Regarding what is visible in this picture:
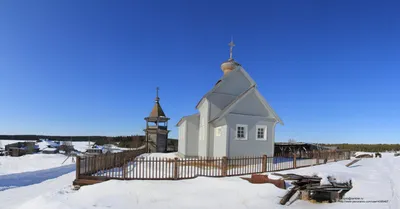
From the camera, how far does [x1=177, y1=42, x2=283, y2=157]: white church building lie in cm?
1605

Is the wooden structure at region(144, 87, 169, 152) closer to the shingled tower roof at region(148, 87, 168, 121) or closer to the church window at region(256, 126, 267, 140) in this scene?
the shingled tower roof at region(148, 87, 168, 121)

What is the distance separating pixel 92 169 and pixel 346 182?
11339 millimetres

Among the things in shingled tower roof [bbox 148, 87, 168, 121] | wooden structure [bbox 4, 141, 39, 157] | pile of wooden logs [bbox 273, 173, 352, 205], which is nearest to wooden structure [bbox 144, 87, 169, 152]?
shingled tower roof [bbox 148, 87, 168, 121]

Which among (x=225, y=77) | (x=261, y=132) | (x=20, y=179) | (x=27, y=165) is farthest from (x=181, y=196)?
(x=27, y=165)

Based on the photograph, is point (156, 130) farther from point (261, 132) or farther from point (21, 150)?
point (21, 150)

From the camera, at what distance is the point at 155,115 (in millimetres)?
30094

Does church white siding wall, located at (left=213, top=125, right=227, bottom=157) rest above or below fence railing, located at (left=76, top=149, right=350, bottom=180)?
above

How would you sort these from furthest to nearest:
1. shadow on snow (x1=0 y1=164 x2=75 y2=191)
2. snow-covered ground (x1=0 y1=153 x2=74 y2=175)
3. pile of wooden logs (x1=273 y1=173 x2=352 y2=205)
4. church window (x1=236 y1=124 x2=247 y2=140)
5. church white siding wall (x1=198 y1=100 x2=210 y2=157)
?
1. snow-covered ground (x1=0 y1=153 x2=74 y2=175)
2. church white siding wall (x1=198 y1=100 x2=210 y2=157)
3. church window (x1=236 y1=124 x2=247 y2=140)
4. shadow on snow (x1=0 y1=164 x2=75 y2=191)
5. pile of wooden logs (x1=273 y1=173 x2=352 y2=205)

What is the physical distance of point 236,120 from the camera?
16188 millimetres

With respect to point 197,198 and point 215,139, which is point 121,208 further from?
point 215,139

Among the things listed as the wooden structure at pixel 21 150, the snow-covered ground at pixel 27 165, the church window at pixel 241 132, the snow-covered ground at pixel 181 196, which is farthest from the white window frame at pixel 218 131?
the wooden structure at pixel 21 150

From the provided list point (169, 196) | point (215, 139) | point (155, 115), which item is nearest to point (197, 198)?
point (169, 196)

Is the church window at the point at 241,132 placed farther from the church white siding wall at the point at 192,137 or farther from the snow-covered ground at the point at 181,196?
the snow-covered ground at the point at 181,196

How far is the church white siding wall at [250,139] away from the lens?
52.3 ft
